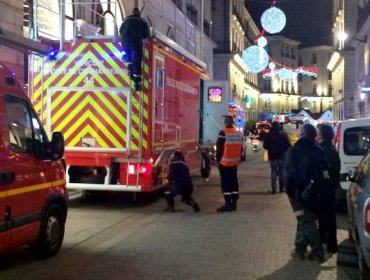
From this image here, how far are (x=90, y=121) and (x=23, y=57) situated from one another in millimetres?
3449

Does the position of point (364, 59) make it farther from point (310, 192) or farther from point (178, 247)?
point (310, 192)

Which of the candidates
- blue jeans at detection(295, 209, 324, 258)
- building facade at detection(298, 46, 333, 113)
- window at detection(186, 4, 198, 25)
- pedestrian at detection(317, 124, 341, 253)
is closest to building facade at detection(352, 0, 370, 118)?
window at detection(186, 4, 198, 25)

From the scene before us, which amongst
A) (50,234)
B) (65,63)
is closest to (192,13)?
(65,63)

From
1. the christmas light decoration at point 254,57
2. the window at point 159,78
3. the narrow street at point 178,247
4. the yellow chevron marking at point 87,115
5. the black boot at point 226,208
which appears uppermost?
the christmas light decoration at point 254,57

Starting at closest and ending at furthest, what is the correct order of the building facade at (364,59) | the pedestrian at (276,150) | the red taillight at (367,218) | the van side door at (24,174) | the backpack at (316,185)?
the red taillight at (367,218)
the van side door at (24,174)
the backpack at (316,185)
the pedestrian at (276,150)
the building facade at (364,59)

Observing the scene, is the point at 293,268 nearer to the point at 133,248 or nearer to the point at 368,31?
the point at 133,248

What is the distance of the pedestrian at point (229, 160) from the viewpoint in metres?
10.8

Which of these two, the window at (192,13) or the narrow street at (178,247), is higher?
the window at (192,13)

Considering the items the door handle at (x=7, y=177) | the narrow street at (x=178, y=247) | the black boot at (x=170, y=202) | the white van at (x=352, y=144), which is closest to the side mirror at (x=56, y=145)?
the door handle at (x=7, y=177)

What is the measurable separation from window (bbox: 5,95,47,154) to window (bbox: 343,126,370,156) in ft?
19.0

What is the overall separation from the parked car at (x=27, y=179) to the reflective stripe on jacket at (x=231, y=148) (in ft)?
13.6

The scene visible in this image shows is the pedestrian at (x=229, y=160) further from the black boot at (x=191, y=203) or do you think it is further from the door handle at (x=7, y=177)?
the door handle at (x=7, y=177)

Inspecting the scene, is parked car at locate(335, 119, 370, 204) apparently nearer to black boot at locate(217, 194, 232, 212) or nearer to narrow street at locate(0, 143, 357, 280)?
narrow street at locate(0, 143, 357, 280)

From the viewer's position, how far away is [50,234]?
23.2ft
